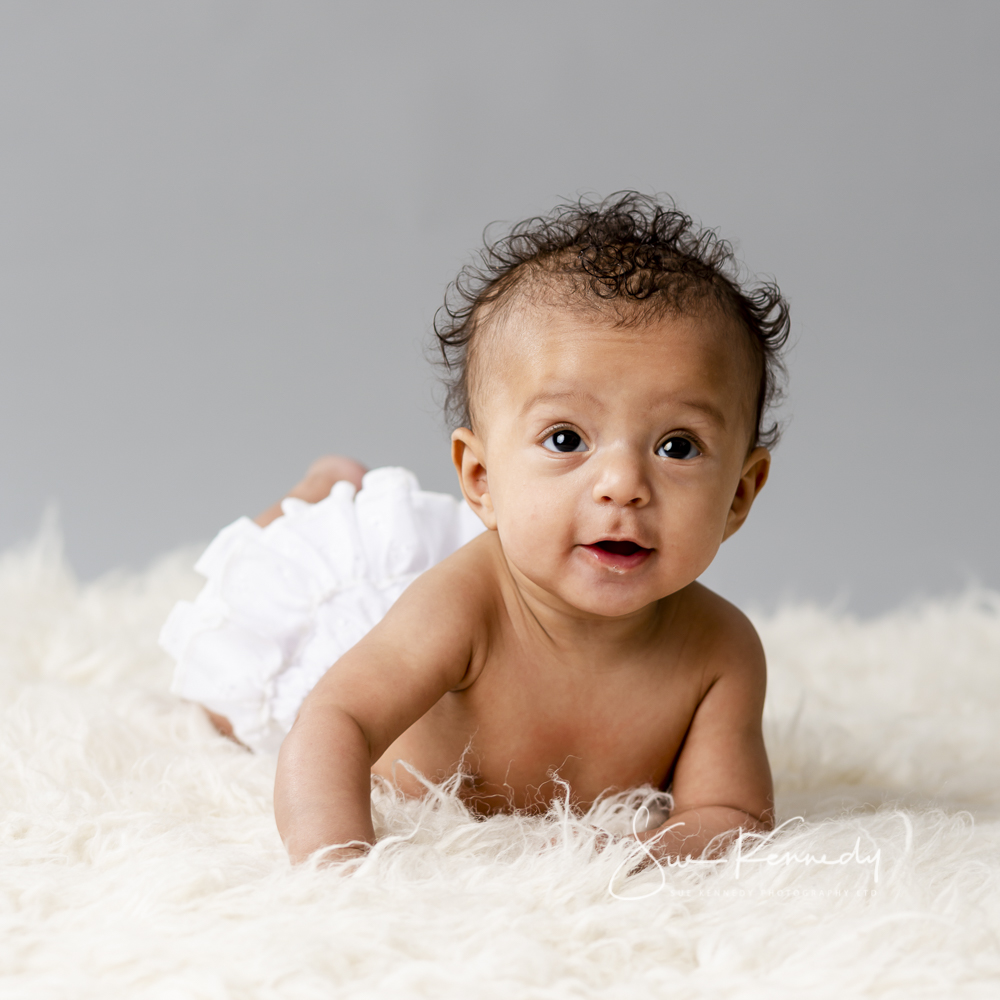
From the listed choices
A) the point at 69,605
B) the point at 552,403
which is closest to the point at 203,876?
the point at 552,403

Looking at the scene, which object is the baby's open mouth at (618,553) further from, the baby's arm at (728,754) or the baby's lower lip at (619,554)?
the baby's arm at (728,754)

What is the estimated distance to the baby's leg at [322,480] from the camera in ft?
5.63

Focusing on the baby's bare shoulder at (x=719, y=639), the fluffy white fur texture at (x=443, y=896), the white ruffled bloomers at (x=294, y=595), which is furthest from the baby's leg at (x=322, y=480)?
the baby's bare shoulder at (x=719, y=639)

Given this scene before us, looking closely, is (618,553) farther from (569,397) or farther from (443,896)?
(443,896)

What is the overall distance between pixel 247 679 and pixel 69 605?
681mm

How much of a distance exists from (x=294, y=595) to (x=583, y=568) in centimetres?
61

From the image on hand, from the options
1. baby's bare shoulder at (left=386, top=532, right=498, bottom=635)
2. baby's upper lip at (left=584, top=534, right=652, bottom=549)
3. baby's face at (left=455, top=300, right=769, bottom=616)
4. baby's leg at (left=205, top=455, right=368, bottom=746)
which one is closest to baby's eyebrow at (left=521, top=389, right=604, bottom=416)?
baby's face at (left=455, top=300, right=769, bottom=616)

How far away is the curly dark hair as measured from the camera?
95 cm

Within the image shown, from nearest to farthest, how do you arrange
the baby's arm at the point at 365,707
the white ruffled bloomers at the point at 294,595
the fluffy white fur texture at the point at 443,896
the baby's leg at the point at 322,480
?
the fluffy white fur texture at the point at 443,896 < the baby's arm at the point at 365,707 < the white ruffled bloomers at the point at 294,595 < the baby's leg at the point at 322,480

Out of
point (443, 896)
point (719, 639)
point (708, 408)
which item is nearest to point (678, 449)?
point (708, 408)

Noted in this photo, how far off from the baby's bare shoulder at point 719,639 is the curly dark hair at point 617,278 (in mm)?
185

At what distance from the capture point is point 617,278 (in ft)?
3.10

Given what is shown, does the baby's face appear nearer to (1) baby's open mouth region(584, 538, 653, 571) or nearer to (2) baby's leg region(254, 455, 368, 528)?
(1) baby's open mouth region(584, 538, 653, 571)

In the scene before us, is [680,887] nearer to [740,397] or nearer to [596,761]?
[596,761]
